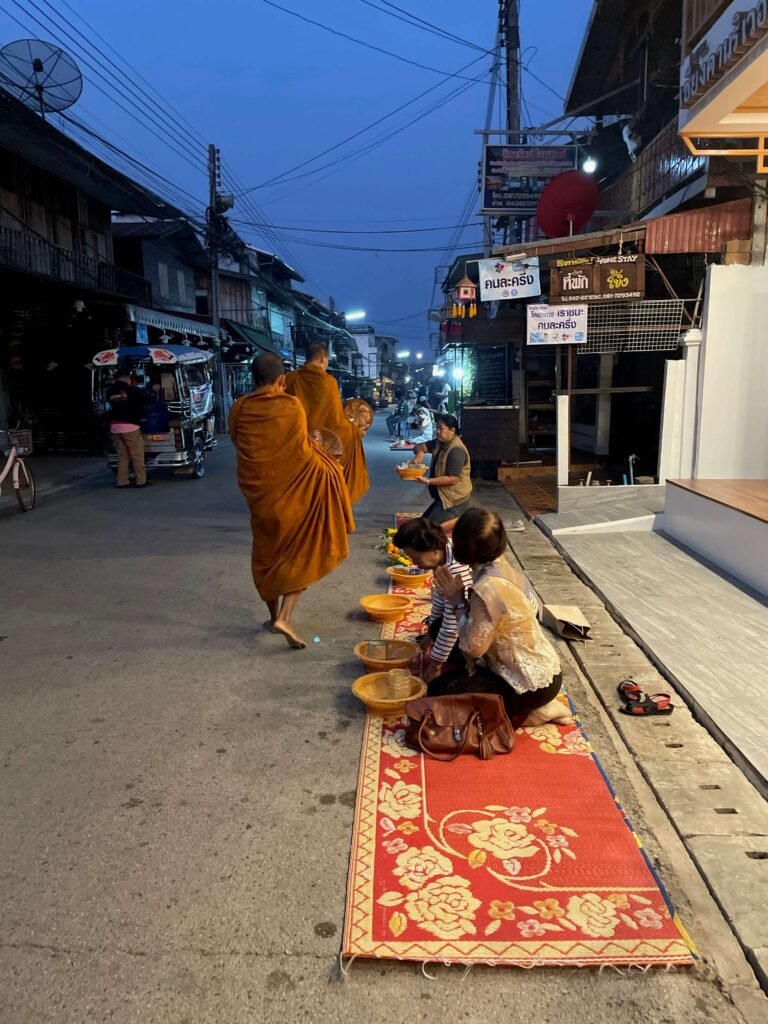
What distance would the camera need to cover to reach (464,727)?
3199 mm

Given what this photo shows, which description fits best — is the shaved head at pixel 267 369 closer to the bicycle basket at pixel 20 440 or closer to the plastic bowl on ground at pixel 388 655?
the plastic bowl on ground at pixel 388 655

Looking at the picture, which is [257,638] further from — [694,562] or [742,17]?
[742,17]

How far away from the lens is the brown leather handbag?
3.19m

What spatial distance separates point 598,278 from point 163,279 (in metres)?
19.6

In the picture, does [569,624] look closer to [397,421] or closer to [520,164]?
[520,164]

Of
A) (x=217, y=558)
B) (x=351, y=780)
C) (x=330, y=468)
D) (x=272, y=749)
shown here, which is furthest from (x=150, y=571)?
(x=351, y=780)

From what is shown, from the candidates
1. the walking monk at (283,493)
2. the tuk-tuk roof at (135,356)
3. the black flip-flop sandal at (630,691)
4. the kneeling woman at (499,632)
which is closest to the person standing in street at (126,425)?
the tuk-tuk roof at (135,356)

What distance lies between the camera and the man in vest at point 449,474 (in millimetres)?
6301

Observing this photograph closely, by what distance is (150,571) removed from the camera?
22.0 feet

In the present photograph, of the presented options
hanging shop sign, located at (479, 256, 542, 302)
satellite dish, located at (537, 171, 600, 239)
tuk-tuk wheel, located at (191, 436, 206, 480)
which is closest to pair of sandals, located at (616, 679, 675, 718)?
hanging shop sign, located at (479, 256, 542, 302)

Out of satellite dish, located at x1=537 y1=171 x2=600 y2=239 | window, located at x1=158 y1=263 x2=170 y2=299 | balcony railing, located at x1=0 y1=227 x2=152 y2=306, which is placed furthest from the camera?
window, located at x1=158 y1=263 x2=170 y2=299

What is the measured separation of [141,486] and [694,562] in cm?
931

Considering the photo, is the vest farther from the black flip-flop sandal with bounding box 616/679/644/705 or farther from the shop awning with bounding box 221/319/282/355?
the shop awning with bounding box 221/319/282/355

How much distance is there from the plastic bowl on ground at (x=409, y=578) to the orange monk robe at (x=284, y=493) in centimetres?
135
